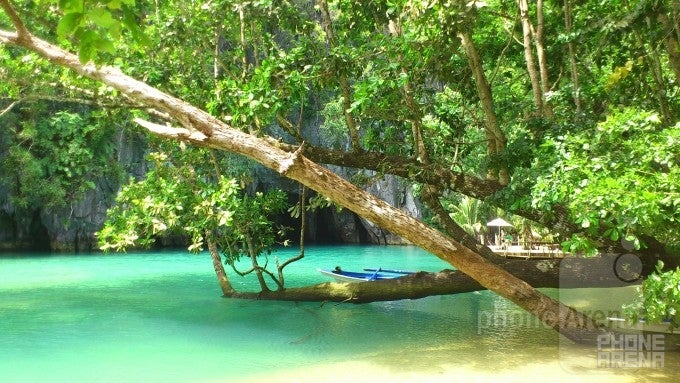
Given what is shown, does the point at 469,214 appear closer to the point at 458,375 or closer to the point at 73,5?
the point at 458,375

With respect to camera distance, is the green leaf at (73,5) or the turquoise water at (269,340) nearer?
the green leaf at (73,5)

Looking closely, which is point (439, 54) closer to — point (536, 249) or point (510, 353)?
point (510, 353)

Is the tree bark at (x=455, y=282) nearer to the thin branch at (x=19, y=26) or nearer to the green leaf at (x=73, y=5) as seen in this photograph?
the thin branch at (x=19, y=26)

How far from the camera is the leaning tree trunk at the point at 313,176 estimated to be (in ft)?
13.6

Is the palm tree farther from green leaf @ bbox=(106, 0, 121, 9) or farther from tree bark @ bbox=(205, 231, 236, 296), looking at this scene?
green leaf @ bbox=(106, 0, 121, 9)

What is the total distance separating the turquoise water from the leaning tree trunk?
61 centimetres

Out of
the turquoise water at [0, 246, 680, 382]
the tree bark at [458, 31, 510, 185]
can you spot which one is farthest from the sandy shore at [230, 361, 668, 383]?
the tree bark at [458, 31, 510, 185]

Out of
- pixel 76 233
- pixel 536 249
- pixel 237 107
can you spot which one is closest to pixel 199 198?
pixel 237 107

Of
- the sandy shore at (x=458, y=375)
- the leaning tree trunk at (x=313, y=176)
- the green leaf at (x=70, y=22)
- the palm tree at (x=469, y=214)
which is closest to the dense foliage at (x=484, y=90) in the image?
the leaning tree trunk at (x=313, y=176)

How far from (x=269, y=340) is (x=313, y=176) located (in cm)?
244

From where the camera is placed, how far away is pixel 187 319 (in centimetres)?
711

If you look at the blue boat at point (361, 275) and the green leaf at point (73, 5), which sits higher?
the green leaf at point (73, 5)

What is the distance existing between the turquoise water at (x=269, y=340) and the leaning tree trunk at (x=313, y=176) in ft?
2.00

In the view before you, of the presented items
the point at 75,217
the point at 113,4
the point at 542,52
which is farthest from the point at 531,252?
the point at 75,217
